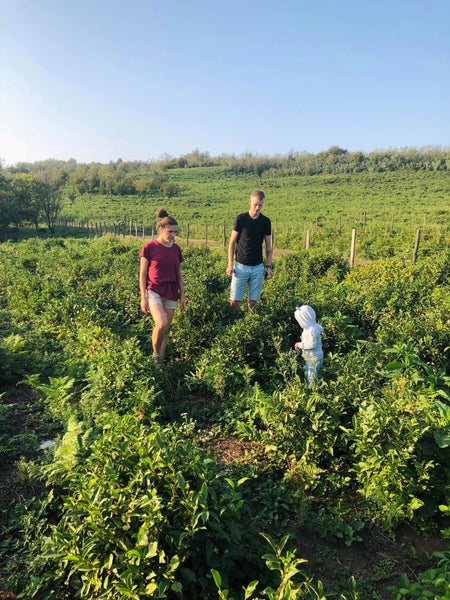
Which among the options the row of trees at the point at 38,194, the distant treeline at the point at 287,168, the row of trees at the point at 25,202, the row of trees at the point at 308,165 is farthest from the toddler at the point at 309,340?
the row of trees at the point at 308,165

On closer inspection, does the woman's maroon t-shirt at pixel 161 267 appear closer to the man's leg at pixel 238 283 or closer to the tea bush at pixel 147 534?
the man's leg at pixel 238 283

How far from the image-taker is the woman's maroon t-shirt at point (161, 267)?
5004mm

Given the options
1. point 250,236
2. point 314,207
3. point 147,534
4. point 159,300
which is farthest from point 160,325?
point 314,207

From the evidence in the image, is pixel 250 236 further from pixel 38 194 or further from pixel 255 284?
pixel 38 194

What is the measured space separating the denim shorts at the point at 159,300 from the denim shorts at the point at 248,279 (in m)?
1.32

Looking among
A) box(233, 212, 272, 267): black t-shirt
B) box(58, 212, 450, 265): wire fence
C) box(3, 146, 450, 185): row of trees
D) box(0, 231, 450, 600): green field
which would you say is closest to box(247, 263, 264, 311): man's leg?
box(233, 212, 272, 267): black t-shirt

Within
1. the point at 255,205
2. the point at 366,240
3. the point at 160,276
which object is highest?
the point at 255,205

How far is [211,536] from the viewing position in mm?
2209

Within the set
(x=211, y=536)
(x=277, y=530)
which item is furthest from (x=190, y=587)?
(x=277, y=530)

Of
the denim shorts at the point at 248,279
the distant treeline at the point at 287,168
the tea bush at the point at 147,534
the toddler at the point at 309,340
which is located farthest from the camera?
the distant treeline at the point at 287,168

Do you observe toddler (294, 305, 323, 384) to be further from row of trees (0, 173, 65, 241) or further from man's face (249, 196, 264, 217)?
row of trees (0, 173, 65, 241)

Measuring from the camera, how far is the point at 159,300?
16.7 feet

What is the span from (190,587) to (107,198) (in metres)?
66.7

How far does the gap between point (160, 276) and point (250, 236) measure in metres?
1.65
